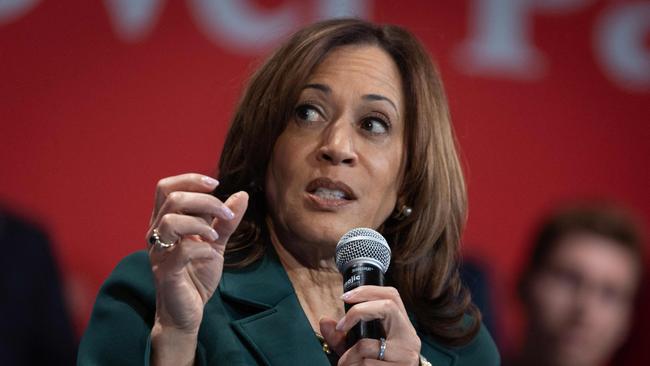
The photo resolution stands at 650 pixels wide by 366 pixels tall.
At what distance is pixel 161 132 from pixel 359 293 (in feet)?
6.06

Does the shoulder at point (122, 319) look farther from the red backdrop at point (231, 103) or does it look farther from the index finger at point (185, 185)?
the red backdrop at point (231, 103)

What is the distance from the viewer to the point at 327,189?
209cm

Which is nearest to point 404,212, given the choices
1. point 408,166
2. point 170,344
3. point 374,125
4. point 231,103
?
point 408,166

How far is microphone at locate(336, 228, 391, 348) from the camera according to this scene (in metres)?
1.65

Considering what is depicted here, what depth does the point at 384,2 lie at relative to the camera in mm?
3602

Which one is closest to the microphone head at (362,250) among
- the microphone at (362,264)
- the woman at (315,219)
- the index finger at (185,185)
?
the microphone at (362,264)

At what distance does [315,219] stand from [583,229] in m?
1.56

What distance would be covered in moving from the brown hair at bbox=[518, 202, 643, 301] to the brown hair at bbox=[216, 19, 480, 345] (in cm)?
115

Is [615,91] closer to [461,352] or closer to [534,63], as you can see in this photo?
[534,63]

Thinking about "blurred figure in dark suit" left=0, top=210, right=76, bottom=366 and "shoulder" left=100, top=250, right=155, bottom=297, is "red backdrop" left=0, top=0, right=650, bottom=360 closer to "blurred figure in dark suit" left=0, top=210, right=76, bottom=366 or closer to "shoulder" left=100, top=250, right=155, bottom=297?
"blurred figure in dark suit" left=0, top=210, right=76, bottom=366

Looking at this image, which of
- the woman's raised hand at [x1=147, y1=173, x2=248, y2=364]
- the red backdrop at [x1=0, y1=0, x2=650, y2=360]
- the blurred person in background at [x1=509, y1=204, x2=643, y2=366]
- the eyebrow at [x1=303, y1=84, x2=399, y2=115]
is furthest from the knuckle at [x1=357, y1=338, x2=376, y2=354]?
the blurred person in background at [x1=509, y1=204, x2=643, y2=366]

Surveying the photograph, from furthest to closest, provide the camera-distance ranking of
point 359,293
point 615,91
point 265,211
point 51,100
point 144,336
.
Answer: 1. point 615,91
2. point 51,100
3. point 265,211
4. point 144,336
5. point 359,293

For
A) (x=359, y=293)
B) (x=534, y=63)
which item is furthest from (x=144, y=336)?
(x=534, y=63)

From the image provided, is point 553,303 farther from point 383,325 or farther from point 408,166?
point 383,325
